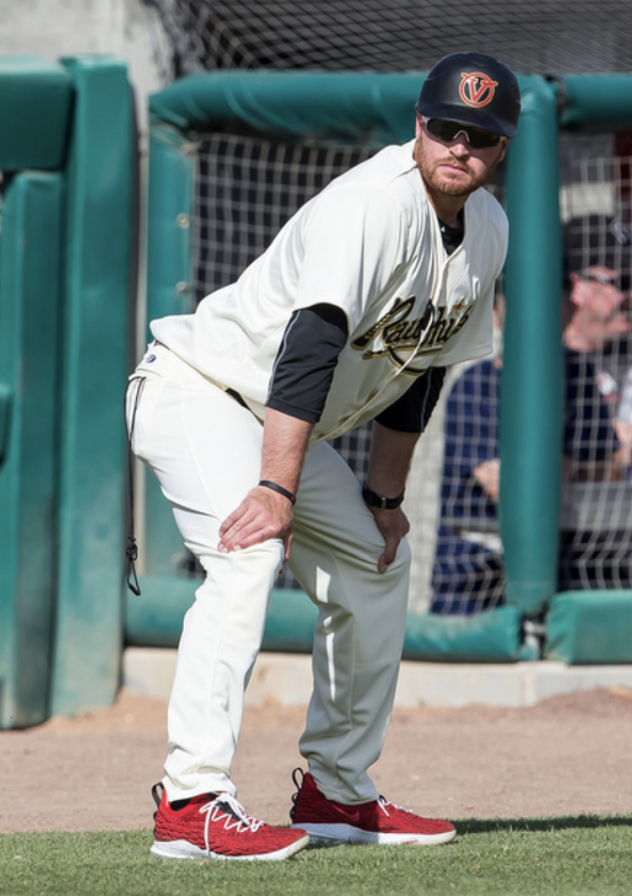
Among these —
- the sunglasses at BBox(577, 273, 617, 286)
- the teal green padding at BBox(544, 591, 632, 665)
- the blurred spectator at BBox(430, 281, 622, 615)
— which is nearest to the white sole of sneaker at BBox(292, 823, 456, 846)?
the teal green padding at BBox(544, 591, 632, 665)

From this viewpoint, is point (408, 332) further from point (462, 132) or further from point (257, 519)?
point (257, 519)

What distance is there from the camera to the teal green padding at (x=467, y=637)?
5.57 m

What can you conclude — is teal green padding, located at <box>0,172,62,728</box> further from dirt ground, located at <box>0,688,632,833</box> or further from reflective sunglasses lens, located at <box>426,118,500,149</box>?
reflective sunglasses lens, located at <box>426,118,500,149</box>

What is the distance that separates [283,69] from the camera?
7.11 metres

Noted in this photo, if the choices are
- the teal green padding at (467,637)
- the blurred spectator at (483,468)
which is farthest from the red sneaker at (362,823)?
the blurred spectator at (483,468)

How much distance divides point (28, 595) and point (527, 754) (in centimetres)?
215

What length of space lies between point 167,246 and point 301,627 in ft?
5.65

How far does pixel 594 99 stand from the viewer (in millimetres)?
5660

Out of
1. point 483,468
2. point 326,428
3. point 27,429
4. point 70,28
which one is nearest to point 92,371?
point 27,429

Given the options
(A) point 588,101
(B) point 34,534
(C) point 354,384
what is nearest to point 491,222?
(C) point 354,384

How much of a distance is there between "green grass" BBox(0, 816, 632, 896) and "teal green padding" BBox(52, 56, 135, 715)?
8.45 ft

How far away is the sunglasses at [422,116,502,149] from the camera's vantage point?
2.95 metres

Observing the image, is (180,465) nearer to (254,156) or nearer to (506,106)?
(506,106)

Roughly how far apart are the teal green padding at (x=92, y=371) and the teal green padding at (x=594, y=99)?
184 cm
